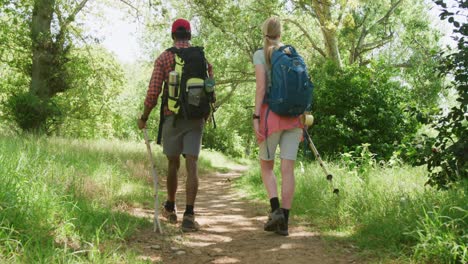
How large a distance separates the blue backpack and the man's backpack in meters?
0.81

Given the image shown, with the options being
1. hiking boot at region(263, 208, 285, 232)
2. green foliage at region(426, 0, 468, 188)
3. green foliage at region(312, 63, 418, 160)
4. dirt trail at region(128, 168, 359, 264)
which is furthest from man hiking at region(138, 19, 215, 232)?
green foliage at region(312, 63, 418, 160)

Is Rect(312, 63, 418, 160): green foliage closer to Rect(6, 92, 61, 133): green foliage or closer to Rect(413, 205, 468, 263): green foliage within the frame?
Rect(413, 205, 468, 263): green foliage

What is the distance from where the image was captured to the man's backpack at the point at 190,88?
4738 mm

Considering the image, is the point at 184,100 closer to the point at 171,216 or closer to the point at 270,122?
the point at 270,122

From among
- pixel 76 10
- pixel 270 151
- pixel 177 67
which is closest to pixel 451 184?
pixel 270 151

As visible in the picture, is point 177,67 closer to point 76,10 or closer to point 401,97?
point 401,97

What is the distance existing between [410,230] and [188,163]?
2429 millimetres

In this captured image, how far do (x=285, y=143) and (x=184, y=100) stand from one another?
47.4 inches

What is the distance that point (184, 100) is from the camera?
476 centimetres

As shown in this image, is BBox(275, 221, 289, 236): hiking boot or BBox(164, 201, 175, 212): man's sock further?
BBox(164, 201, 175, 212): man's sock

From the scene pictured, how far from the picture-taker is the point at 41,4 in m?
12.0

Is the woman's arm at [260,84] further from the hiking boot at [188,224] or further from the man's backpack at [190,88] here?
the hiking boot at [188,224]

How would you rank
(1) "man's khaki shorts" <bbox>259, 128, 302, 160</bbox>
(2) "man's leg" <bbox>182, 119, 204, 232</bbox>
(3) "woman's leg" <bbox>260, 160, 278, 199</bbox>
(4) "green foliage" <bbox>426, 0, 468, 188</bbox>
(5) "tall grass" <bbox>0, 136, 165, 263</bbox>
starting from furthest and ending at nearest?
1. (2) "man's leg" <bbox>182, 119, 204, 232</bbox>
2. (3) "woman's leg" <bbox>260, 160, 278, 199</bbox>
3. (1) "man's khaki shorts" <bbox>259, 128, 302, 160</bbox>
4. (4) "green foliage" <bbox>426, 0, 468, 188</bbox>
5. (5) "tall grass" <bbox>0, 136, 165, 263</bbox>

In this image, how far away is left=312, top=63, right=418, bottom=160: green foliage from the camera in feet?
30.3
